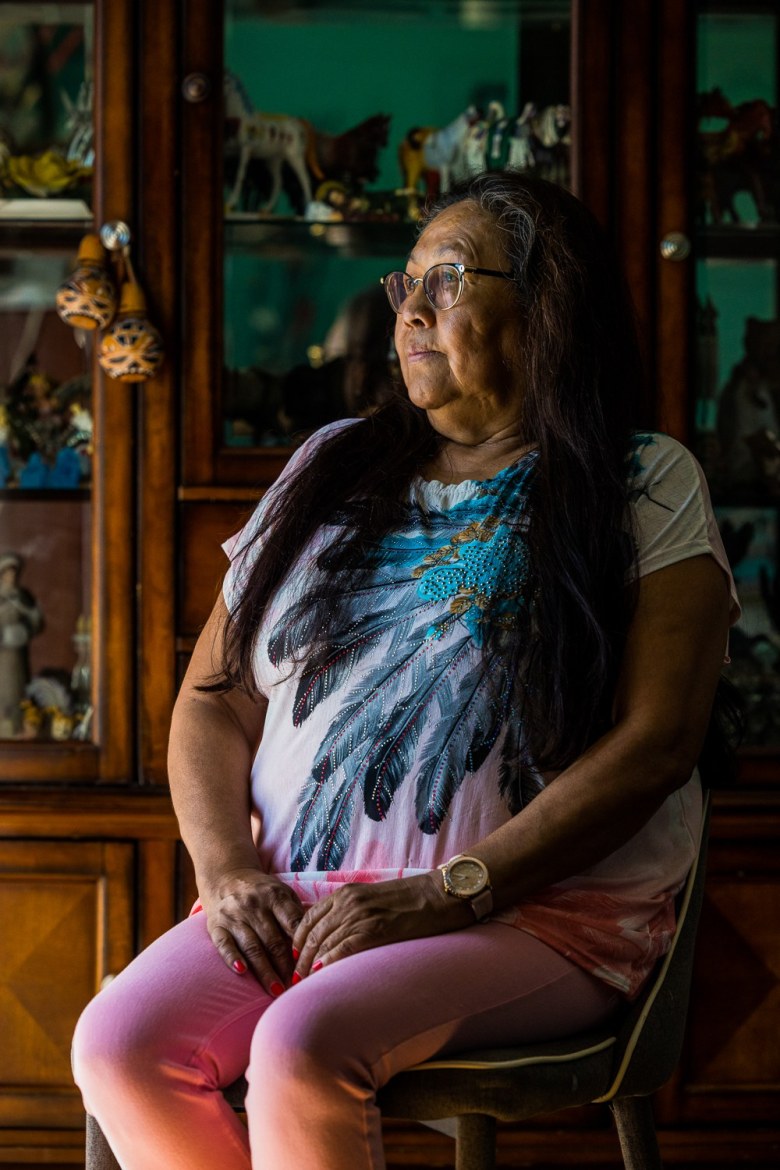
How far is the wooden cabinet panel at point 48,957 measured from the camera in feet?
6.73

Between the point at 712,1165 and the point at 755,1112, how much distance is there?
11 cm

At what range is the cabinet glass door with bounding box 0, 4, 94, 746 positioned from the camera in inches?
85.0

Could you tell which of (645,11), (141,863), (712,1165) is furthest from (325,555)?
(712,1165)

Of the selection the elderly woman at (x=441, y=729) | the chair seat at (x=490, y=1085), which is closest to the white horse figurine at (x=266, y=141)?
the elderly woman at (x=441, y=729)

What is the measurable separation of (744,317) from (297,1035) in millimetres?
1524

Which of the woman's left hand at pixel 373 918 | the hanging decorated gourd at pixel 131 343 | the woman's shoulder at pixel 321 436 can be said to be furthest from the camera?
the hanging decorated gourd at pixel 131 343

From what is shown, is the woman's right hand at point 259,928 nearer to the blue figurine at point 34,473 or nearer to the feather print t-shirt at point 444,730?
the feather print t-shirt at point 444,730

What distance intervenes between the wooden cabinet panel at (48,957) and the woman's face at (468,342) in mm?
927

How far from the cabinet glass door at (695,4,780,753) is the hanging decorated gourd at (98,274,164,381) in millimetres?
896

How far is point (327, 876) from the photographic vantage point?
4.47 ft

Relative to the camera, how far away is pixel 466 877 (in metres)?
1.28

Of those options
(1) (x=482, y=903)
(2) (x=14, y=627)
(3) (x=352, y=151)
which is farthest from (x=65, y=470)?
(1) (x=482, y=903)

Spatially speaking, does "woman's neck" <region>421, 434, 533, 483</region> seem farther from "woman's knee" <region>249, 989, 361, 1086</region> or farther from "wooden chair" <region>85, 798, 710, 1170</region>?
"woman's knee" <region>249, 989, 361, 1086</region>

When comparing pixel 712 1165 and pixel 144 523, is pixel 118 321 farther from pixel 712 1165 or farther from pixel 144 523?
pixel 712 1165
